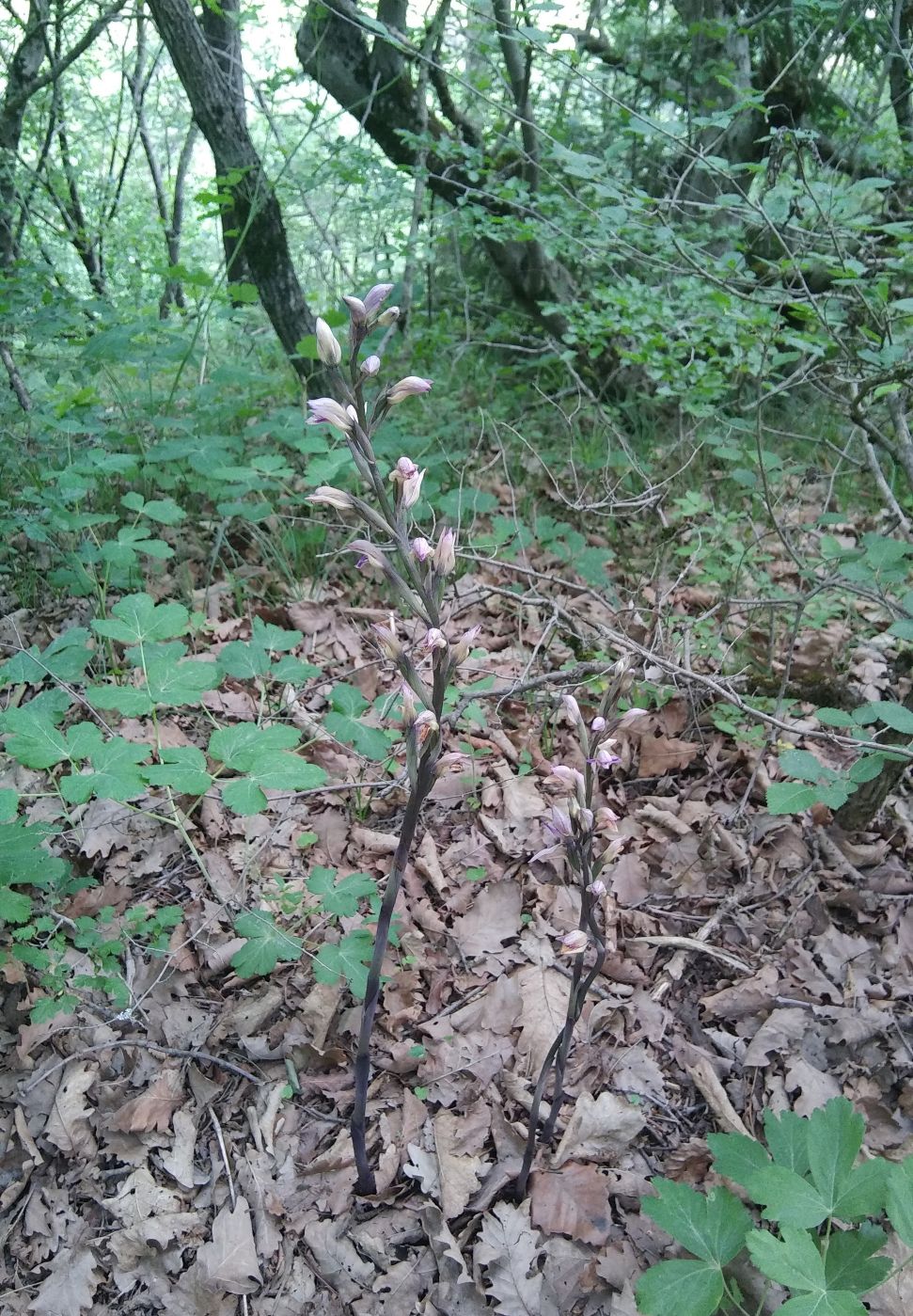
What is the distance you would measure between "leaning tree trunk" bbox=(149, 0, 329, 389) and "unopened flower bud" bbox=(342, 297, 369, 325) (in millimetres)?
2645

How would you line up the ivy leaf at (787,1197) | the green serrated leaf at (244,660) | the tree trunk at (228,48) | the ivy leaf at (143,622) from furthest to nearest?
1. the tree trunk at (228,48)
2. the green serrated leaf at (244,660)
3. the ivy leaf at (143,622)
4. the ivy leaf at (787,1197)

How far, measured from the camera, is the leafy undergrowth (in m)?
1.68

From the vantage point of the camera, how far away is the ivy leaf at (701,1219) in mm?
1384

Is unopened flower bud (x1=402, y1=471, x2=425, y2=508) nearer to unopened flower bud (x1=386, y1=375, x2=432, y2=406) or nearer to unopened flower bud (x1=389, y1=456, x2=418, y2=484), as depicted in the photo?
unopened flower bud (x1=389, y1=456, x2=418, y2=484)

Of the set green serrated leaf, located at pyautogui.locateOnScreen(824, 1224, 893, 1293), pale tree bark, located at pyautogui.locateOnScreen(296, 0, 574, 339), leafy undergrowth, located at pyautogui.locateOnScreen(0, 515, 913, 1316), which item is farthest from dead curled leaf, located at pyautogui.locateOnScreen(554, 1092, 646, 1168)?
pale tree bark, located at pyautogui.locateOnScreen(296, 0, 574, 339)

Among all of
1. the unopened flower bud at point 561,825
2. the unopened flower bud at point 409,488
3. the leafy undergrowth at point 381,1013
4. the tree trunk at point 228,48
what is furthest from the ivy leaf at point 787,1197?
the tree trunk at point 228,48

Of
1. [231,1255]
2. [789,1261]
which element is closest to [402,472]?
[789,1261]

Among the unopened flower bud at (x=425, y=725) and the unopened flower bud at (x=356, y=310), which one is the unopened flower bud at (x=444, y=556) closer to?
the unopened flower bud at (x=425, y=725)

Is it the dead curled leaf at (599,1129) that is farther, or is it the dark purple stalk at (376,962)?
the dead curled leaf at (599,1129)

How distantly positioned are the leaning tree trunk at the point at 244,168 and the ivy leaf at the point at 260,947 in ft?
9.02

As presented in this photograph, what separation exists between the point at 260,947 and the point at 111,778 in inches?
21.6

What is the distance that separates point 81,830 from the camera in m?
2.39

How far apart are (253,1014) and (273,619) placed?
1741mm

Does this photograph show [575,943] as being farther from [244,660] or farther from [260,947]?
[244,660]
